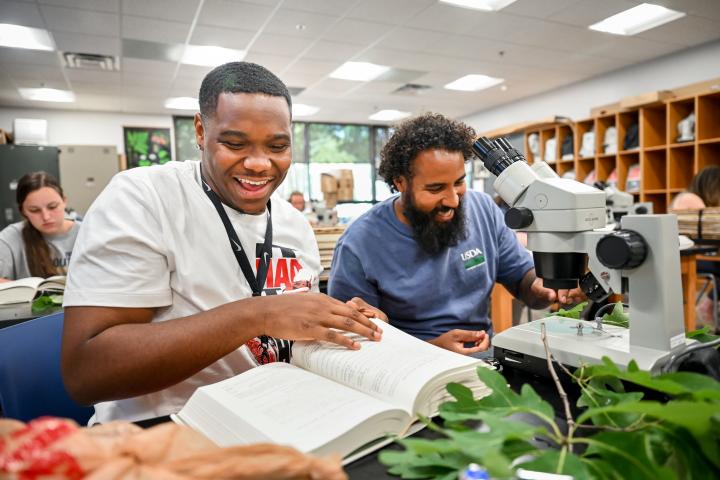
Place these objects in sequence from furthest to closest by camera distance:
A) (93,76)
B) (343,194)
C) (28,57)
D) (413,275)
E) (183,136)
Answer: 1. (183,136)
2. (343,194)
3. (93,76)
4. (28,57)
5. (413,275)

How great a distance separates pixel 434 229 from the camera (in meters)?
1.57

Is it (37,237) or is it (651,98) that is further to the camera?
(651,98)

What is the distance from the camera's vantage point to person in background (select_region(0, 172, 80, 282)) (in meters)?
2.77

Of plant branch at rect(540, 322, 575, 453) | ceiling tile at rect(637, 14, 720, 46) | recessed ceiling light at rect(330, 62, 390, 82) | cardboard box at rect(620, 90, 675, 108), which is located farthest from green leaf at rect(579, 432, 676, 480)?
cardboard box at rect(620, 90, 675, 108)

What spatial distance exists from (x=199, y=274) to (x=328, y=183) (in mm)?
6768

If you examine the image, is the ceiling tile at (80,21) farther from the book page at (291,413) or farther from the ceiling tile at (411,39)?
the book page at (291,413)

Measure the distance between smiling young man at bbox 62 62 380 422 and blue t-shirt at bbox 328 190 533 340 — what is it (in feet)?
0.93

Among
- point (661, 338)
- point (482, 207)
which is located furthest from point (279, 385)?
point (482, 207)

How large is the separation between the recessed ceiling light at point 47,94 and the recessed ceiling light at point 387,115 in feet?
16.6

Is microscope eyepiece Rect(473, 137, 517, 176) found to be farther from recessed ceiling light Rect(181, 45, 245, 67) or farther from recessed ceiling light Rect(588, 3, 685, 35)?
recessed ceiling light Rect(181, 45, 245, 67)

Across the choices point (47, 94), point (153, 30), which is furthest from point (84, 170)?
point (153, 30)

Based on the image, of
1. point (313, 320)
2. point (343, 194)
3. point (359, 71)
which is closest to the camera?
point (313, 320)

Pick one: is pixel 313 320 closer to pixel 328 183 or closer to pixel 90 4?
pixel 90 4

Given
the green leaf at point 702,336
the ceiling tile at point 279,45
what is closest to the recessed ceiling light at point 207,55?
the ceiling tile at point 279,45
